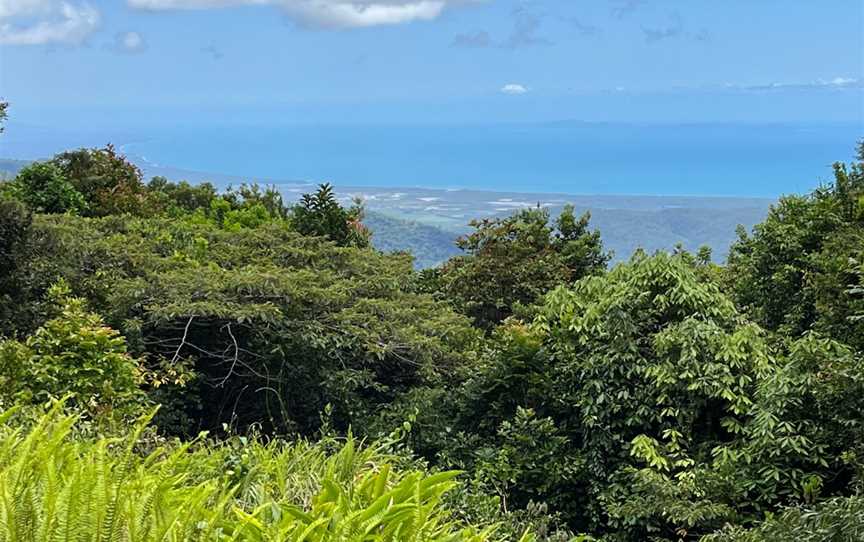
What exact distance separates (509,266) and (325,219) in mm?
3699

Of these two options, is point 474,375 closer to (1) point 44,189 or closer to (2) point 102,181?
(1) point 44,189

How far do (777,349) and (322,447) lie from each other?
5.69 metres

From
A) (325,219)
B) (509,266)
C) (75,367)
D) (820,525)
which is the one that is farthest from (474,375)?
(509,266)

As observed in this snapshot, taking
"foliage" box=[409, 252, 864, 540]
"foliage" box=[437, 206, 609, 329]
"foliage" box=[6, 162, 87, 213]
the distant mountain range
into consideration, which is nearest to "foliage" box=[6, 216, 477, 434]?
"foliage" box=[409, 252, 864, 540]

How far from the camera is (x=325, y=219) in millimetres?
13906

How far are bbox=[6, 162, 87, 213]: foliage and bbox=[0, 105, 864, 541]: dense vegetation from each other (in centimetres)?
409

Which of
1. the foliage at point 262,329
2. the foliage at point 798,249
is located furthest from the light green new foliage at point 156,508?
the foliage at point 798,249

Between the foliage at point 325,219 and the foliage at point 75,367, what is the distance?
25.6 ft

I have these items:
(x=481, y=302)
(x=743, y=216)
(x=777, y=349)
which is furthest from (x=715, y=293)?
(x=743, y=216)

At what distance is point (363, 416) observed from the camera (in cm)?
781

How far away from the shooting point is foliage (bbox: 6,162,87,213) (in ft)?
44.6

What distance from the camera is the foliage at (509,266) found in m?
14.6

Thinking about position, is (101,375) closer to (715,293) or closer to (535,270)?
(715,293)

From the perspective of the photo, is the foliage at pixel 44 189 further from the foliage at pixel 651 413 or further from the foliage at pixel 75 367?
the foliage at pixel 651 413
